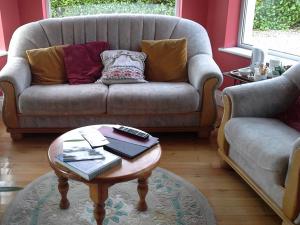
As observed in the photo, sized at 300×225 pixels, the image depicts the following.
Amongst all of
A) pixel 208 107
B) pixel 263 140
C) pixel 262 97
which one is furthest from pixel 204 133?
pixel 263 140

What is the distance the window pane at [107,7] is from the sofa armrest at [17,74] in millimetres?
928

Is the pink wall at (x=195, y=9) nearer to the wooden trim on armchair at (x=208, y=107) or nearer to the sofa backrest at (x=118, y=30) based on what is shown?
the sofa backrest at (x=118, y=30)

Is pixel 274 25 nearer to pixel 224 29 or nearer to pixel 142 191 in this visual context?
pixel 224 29

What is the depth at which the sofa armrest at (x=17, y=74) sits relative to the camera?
2.67 m

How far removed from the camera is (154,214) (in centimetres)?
200

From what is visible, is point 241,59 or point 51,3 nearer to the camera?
point 241,59

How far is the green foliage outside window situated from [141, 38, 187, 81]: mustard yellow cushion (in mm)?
887

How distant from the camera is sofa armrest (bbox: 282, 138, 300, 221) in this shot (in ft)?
5.38

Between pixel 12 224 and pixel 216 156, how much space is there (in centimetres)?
156

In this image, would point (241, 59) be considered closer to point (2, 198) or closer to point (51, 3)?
point (51, 3)

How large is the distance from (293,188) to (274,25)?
2062 millimetres

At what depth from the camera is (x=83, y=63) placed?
306cm

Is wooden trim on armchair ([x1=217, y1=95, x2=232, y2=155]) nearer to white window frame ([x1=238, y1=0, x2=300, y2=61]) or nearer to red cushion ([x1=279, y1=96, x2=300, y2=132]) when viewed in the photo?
red cushion ([x1=279, y1=96, x2=300, y2=132])

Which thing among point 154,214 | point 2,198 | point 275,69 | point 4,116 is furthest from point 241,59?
point 2,198
